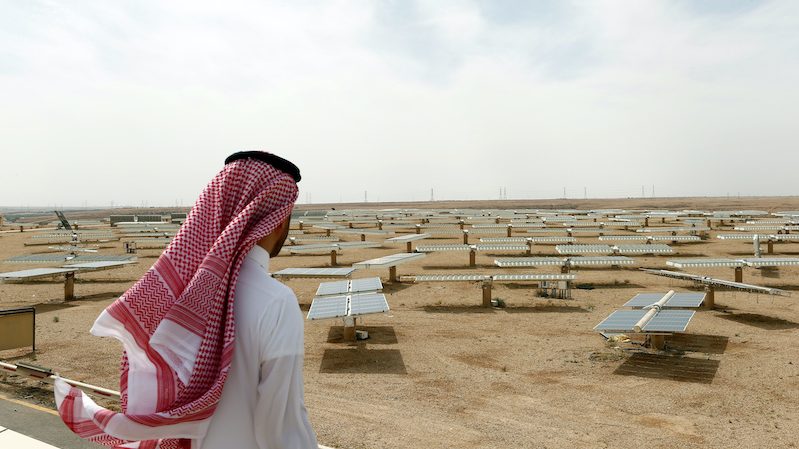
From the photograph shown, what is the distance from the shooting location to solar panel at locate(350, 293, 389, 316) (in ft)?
42.3

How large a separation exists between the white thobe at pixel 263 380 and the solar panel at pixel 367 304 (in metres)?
10.7

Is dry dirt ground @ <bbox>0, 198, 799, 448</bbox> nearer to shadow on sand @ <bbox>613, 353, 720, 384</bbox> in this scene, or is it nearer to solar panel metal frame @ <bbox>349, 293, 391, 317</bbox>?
shadow on sand @ <bbox>613, 353, 720, 384</bbox>

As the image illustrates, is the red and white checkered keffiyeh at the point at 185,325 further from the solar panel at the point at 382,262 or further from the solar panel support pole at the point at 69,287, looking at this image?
the solar panel support pole at the point at 69,287

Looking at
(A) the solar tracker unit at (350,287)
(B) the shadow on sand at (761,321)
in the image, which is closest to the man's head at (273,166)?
(A) the solar tracker unit at (350,287)

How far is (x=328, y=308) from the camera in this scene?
44.6 feet

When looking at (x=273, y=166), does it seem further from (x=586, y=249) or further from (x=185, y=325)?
(x=586, y=249)

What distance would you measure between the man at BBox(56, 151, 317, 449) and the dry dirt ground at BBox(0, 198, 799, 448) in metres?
5.68

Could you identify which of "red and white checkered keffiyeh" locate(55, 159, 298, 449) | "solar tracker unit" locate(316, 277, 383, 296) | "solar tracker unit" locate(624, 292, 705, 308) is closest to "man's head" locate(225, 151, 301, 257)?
"red and white checkered keffiyeh" locate(55, 159, 298, 449)

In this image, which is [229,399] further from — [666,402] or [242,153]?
[666,402]

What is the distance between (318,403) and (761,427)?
22.0 ft

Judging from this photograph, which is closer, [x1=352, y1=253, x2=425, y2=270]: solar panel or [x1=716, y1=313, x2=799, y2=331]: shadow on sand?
[x1=716, y1=313, x2=799, y2=331]: shadow on sand

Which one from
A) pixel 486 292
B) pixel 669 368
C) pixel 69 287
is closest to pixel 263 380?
pixel 669 368

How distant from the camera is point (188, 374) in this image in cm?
212

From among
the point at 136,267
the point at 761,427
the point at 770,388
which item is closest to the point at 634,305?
the point at 770,388
